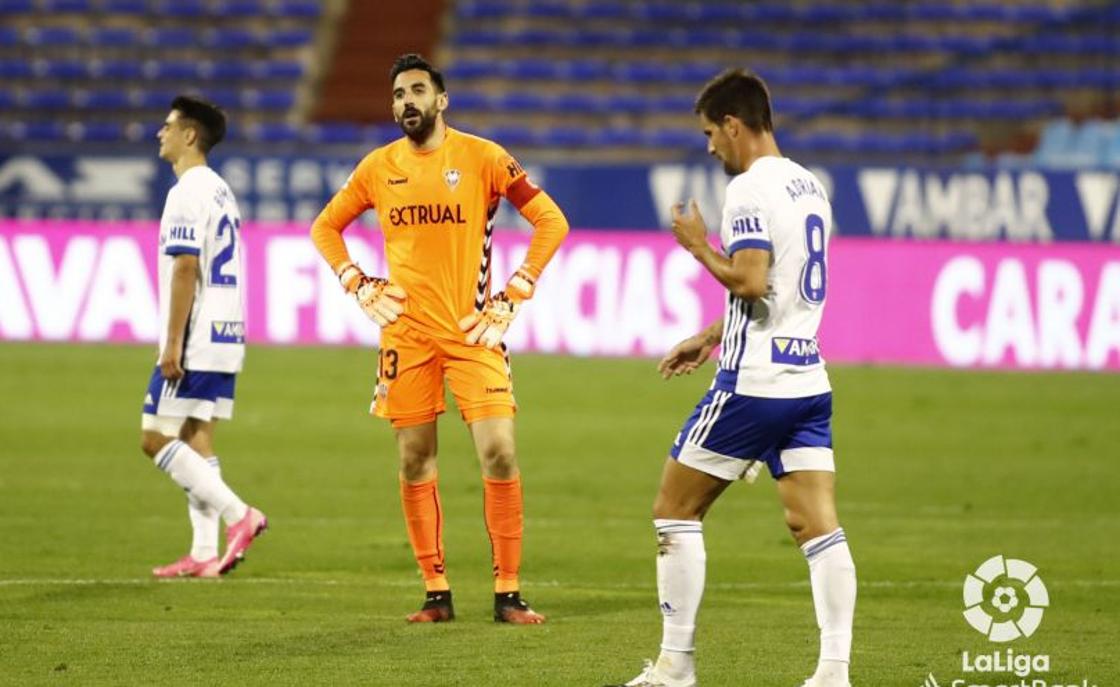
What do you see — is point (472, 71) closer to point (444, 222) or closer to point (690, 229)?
point (444, 222)

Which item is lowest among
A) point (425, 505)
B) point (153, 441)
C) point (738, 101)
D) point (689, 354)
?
point (425, 505)

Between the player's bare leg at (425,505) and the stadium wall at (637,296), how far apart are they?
13346 mm

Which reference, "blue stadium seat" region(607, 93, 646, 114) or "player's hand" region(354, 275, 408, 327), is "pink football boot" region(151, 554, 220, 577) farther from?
"blue stadium seat" region(607, 93, 646, 114)

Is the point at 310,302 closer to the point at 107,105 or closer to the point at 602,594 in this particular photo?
the point at 107,105

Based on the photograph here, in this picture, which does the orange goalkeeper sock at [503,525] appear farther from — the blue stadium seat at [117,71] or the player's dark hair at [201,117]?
the blue stadium seat at [117,71]

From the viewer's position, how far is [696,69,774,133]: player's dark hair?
22.0 feet

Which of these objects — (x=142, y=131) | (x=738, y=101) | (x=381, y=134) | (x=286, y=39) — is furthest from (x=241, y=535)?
(x=286, y=39)

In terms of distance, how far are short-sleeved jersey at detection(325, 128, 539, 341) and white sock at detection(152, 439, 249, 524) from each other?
5.60 feet

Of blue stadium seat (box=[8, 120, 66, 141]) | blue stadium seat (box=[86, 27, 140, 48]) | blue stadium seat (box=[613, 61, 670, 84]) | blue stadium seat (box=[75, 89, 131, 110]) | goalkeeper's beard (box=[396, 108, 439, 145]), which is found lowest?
goalkeeper's beard (box=[396, 108, 439, 145])

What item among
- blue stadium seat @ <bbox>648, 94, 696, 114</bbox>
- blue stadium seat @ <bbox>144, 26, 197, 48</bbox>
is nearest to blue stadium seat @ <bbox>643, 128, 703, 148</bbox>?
blue stadium seat @ <bbox>648, 94, 696, 114</bbox>

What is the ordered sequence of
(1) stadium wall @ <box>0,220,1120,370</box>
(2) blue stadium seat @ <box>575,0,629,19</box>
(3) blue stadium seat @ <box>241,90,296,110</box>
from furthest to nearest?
1. (2) blue stadium seat @ <box>575,0,629,19</box>
2. (3) blue stadium seat @ <box>241,90,296,110</box>
3. (1) stadium wall @ <box>0,220,1120,370</box>

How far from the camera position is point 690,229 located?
6.66 meters

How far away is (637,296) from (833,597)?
15721 mm

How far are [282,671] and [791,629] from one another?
2282 mm
